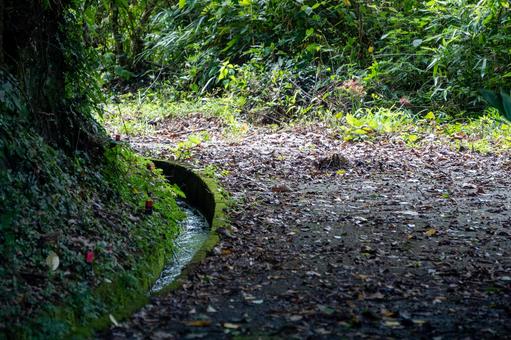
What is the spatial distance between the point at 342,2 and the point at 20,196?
34.2 feet

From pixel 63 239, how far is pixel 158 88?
1063cm

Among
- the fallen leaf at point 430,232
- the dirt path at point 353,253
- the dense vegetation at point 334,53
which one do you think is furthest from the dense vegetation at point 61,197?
the dense vegetation at point 334,53

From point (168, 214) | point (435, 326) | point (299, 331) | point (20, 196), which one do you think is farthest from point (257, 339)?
point (168, 214)

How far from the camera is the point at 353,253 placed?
17.2 ft

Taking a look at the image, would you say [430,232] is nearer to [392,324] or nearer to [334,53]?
[392,324]

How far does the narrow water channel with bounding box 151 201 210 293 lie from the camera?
5.25 meters

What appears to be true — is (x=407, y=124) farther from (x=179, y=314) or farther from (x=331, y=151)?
(x=179, y=314)

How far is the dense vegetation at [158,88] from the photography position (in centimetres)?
427

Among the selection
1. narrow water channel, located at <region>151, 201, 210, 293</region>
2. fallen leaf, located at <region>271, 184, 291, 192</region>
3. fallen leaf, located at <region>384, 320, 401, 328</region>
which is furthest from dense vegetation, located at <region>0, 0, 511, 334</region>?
fallen leaf, located at <region>384, 320, 401, 328</region>

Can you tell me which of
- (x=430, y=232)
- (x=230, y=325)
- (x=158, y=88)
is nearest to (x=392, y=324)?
(x=230, y=325)

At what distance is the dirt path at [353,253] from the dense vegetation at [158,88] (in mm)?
657

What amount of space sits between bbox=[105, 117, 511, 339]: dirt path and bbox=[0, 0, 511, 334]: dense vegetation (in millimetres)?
657

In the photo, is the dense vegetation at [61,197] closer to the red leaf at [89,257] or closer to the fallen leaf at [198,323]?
the red leaf at [89,257]

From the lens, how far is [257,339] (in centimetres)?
354
